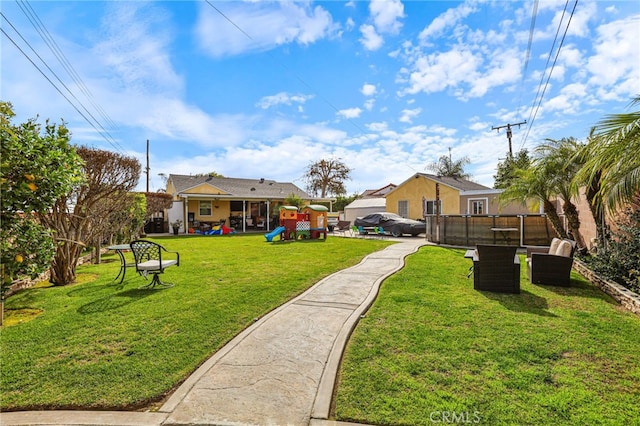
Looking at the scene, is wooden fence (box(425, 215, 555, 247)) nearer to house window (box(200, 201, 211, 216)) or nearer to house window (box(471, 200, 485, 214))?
house window (box(471, 200, 485, 214))

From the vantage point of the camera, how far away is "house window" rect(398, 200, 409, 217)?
24.7m

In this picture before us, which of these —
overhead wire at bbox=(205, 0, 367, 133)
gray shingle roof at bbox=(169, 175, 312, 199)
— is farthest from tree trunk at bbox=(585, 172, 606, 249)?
gray shingle roof at bbox=(169, 175, 312, 199)

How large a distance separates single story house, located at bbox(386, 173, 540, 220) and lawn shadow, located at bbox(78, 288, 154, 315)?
58.3ft

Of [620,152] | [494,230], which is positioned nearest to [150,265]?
[620,152]

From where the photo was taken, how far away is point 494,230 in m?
12.1

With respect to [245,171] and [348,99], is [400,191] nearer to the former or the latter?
[348,99]

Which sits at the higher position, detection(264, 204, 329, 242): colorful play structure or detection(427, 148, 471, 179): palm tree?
detection(427, 148, 471, 179): palm tree

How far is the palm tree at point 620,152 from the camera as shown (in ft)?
11.8

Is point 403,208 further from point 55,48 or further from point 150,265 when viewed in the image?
point 55,48

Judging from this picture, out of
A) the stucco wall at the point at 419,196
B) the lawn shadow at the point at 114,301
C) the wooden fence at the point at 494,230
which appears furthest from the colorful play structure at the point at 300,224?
the stucco wall at the point at 419,196

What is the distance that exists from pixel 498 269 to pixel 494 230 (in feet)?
23.7

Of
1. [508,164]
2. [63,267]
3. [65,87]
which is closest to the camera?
[63,267]

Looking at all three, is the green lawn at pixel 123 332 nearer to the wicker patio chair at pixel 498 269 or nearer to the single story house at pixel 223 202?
the wicker patio chair at pixel 498 269

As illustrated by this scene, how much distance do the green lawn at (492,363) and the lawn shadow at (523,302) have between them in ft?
0.06
